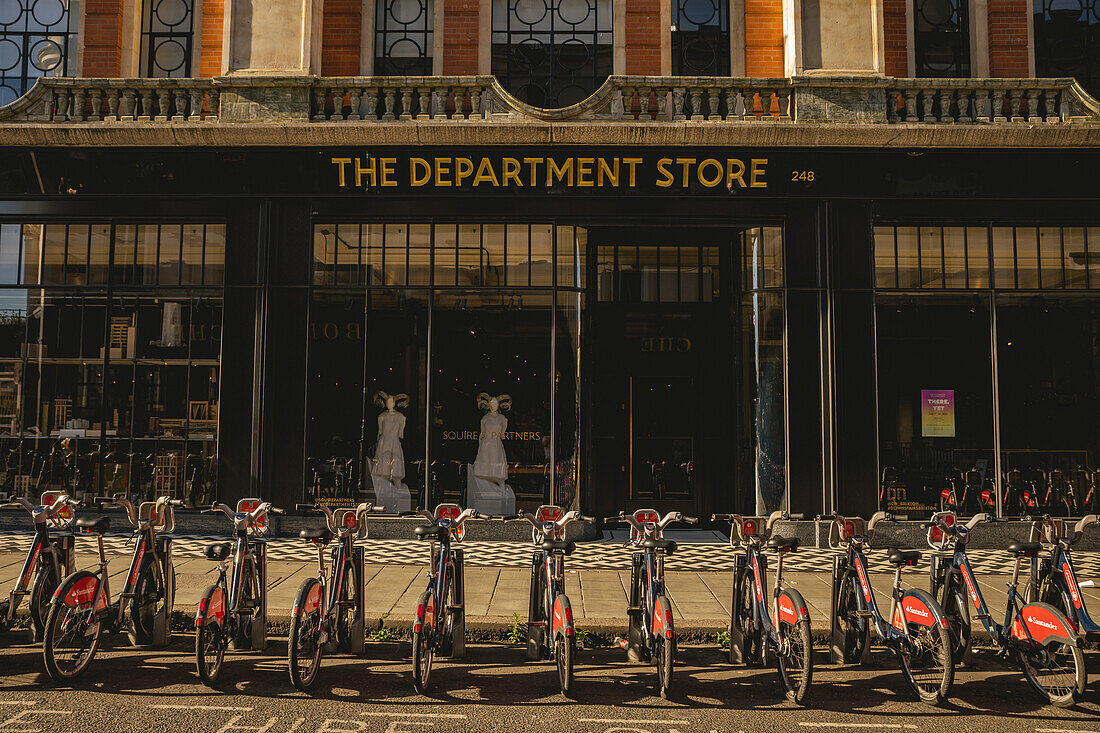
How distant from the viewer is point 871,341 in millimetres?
11258

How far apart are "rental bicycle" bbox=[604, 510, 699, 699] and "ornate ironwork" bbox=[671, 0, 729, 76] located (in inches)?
326

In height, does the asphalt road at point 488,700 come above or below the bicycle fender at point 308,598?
below

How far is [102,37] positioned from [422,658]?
11.4 metres

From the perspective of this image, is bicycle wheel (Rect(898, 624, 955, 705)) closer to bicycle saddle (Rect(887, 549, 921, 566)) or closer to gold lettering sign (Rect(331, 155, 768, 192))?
bicycle saddle (Rect(887, 549, 921, 566))

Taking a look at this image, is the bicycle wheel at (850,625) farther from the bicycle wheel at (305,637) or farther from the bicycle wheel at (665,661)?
the bicycle wheel at (305,637)

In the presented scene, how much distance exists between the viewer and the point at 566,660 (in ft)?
17.1

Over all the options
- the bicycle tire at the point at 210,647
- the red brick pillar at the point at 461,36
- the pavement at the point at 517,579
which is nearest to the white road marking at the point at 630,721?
the pavement at the point at 517,579

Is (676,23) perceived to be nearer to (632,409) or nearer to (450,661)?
(632,409)

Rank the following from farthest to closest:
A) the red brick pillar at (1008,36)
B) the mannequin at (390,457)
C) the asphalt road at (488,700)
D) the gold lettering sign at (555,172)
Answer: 1. the red brick pillar at (1008,36)
2. the mannequin at (390,457)
3. the gold lettering sign at (555,172)
4. the asphalt road at (488,700)

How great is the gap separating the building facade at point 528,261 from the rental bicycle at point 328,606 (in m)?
5.22

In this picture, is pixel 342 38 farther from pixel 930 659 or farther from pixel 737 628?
pixel 930 659

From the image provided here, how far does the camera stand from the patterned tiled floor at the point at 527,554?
959cm

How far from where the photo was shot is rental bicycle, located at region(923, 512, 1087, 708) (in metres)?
5.02

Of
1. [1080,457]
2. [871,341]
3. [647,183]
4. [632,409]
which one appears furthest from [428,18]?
[1080,457]
